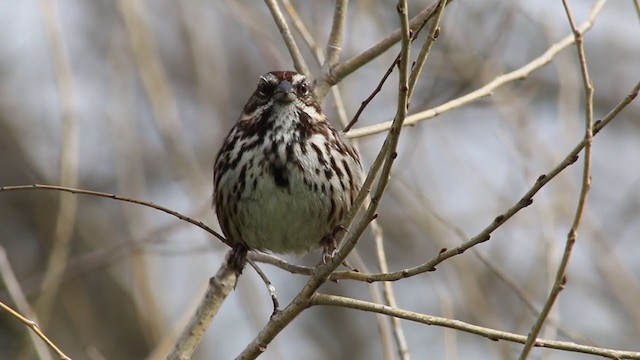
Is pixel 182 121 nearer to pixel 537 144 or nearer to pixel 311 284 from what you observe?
pixel 537 144

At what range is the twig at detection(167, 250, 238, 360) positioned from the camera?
4582 mm

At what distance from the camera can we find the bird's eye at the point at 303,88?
4.86 meters

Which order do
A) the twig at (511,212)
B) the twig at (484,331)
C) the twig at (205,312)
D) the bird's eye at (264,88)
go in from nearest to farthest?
the twig at (511,212) < the twig at (484,331) < the twig at (205,312) < the bird's eye at (264,88)

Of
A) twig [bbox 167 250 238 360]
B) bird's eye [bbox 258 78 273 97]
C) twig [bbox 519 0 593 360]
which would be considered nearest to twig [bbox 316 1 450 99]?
bird's eye [bbox 258 78 273 97]

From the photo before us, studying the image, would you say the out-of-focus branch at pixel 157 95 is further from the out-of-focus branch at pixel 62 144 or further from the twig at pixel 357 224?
the twig at pixel 357 224

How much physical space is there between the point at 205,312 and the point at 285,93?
1.05 m

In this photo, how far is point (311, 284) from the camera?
12.0 ft

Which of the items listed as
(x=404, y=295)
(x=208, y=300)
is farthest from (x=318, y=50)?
(x=404, y=295)

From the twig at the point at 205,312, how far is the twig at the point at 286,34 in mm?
980

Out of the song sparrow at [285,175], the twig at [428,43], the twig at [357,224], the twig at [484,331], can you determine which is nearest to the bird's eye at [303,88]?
the song sparrow at [285,175]

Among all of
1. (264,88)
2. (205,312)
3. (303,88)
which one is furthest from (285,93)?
(205,312)

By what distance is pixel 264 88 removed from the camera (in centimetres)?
502

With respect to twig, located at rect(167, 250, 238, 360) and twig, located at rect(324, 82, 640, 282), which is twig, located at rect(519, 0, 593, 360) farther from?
twig, located at rect(167, 250, 238, 360)

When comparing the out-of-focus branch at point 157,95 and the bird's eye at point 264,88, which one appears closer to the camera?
the bird's eye at point 264,88
